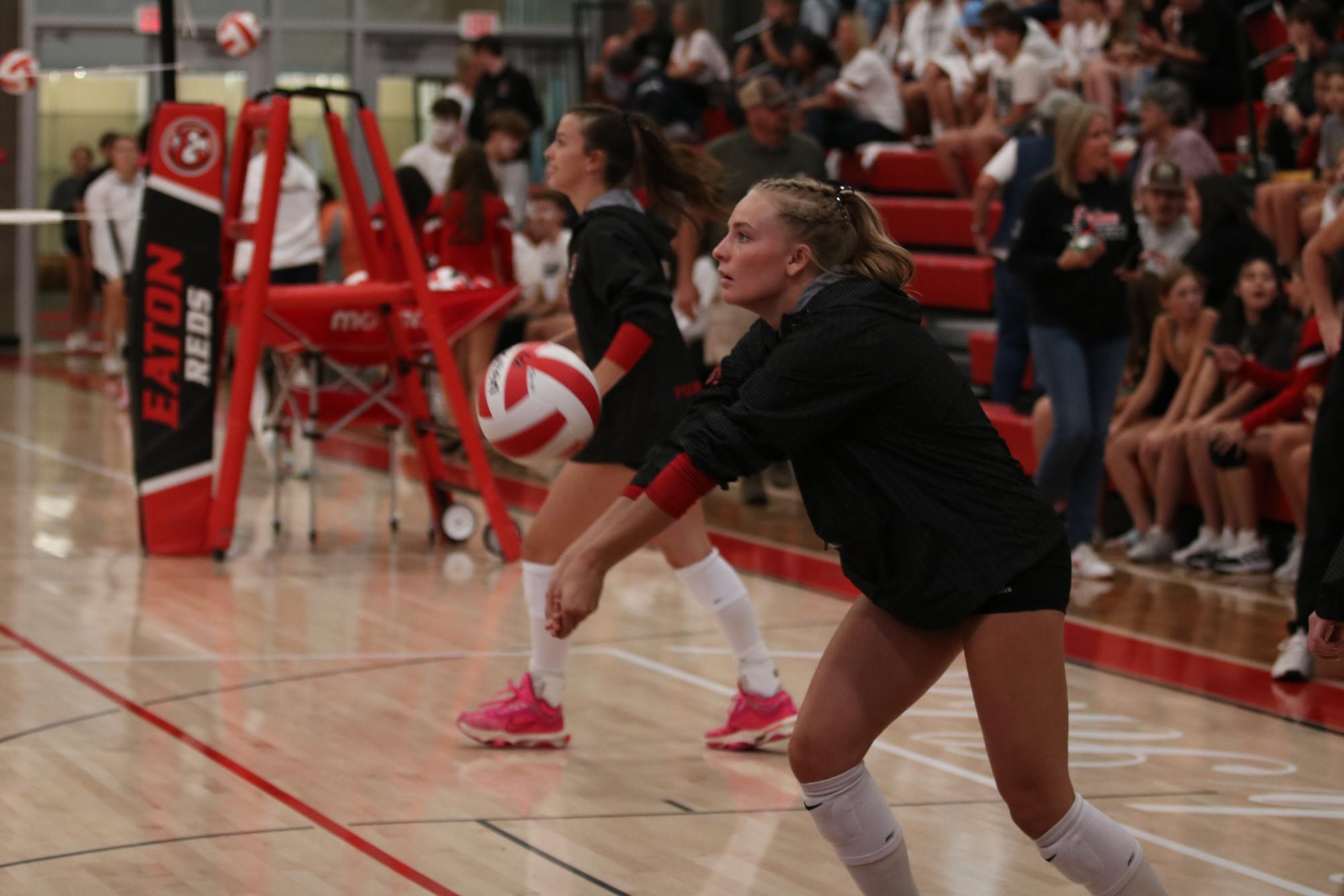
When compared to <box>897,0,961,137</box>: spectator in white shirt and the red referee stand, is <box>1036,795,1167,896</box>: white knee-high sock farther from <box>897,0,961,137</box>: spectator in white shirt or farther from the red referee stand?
<box>897,0,961,137</box>: spectator in white shirt

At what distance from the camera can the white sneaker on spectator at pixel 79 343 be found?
58.9 ft

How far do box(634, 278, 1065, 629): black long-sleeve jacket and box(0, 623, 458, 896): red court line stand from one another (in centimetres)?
141

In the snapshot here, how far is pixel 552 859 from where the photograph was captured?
13.7ft

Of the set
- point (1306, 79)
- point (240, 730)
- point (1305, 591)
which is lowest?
point (240, 730)

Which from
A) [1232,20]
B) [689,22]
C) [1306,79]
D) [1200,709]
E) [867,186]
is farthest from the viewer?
[689,22]

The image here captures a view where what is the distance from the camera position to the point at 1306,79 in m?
10.1

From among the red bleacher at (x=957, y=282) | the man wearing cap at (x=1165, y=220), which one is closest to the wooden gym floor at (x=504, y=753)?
the man wearing cap at (x=1165, y=220)

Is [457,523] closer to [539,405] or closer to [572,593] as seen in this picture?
[539,405]

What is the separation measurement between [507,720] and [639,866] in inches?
43.0

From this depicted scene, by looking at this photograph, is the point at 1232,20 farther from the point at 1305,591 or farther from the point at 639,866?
the point at 639,866

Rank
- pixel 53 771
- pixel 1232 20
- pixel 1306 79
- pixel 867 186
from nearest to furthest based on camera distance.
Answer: pixel 53 771 < pixel 1306 79 < pixel 1232 20 < pixel 867 186

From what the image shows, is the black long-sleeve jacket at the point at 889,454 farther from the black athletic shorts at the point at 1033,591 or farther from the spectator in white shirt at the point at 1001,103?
the spectator in white shirt at the point at 1001,103

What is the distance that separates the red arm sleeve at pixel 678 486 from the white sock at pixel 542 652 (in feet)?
6.60

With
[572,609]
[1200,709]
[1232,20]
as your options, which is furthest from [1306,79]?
[572,609]
